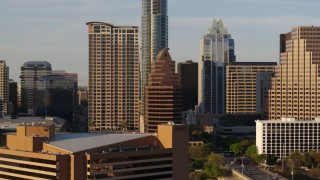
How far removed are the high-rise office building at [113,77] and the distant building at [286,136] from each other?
161 feet

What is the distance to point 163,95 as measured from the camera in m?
134

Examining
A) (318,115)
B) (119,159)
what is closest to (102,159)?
(119,159)

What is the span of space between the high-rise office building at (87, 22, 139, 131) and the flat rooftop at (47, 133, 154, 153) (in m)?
99.4

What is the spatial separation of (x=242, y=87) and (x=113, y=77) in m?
39.2

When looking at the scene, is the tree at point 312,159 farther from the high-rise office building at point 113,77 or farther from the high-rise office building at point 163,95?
the high-rise office building at point 113,77

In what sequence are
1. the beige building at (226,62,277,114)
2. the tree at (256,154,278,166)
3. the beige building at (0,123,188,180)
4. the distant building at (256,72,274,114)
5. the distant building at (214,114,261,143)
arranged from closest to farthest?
the beige building at (0,123,188,180) < the tree at (256,154,278,166) < the distant building at (214,114,261,143) < the distant building at (256,72,274,114) < the beige building at (226,62,277,114)


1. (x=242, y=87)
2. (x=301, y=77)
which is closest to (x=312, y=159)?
(x=301, y=77)

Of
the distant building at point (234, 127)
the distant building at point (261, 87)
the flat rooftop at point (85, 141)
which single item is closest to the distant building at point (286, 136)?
the distant building at point (234, 127)

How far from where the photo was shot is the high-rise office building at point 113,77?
172 meters

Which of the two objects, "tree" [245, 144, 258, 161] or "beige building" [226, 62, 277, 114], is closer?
"tree" [245, 144, 258, 161]

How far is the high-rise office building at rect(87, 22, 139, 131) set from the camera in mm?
171625

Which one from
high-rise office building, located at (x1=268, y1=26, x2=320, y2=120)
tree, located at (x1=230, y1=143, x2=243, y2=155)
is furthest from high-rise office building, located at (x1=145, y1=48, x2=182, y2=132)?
high-rise office building, located at (x1=268, y1=26, x2=320, y2=120)

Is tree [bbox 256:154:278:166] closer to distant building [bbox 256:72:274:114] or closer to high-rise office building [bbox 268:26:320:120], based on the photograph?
high-rise office building [bbox 268:26:320:120]

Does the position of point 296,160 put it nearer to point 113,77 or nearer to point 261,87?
point 113,77
